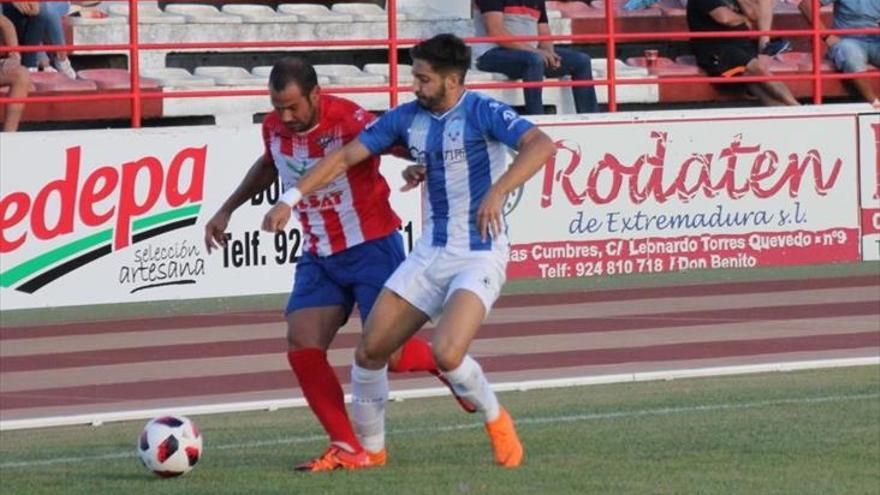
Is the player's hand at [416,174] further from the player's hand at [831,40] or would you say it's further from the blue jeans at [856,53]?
the player's hand at [831,40]

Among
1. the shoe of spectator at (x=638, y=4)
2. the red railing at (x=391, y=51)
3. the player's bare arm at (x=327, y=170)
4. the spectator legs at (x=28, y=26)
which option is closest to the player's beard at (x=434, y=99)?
the player's bare arm at (x=327, y=170)

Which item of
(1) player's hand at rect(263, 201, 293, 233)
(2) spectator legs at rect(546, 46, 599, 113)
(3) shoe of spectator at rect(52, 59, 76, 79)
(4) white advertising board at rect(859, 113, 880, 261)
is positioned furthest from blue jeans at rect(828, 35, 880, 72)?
(1) player's hand at rect(263, 201, 293, 233)

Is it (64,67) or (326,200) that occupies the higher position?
(64,67)

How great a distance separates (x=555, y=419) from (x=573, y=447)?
1.05 metres

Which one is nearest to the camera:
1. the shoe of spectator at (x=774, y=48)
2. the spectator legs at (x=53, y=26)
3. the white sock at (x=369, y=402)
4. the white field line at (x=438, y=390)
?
the white sock at (x=369, y=402)

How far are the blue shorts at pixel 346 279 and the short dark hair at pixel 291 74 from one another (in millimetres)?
794

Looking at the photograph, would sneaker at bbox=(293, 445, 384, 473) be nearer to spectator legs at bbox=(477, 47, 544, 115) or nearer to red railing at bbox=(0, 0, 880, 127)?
red railing at bbox=(0, 0, 880, 127)

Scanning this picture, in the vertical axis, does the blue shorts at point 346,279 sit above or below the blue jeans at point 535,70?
below

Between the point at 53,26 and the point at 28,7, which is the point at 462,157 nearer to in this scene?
the point at 28,7

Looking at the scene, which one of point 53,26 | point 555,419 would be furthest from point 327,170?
point 53,26

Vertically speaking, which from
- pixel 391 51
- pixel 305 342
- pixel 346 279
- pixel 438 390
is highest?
pixel 391 51

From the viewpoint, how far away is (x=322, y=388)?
873 centimetres

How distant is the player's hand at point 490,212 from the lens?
26.3 ft

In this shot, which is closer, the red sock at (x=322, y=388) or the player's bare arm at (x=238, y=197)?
the red sock at (x=322, y=388)
